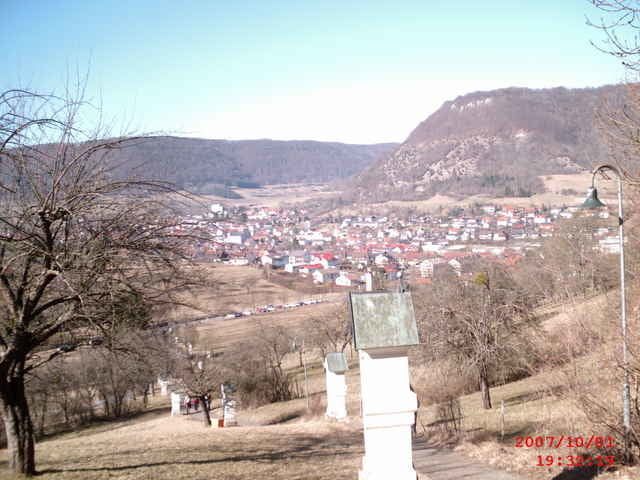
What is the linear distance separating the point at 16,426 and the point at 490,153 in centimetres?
16734

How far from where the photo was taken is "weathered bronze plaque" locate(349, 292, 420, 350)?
15.5ft

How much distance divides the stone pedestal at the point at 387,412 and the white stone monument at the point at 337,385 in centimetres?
1263

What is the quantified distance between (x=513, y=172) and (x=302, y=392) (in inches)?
4881

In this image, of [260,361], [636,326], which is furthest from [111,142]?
[260,361]

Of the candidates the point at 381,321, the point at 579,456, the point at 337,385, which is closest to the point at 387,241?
the point at 337,385

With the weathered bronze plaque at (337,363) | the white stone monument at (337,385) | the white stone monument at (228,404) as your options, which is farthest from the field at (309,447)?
the white stone monument at (228,404)

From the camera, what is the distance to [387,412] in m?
4.78

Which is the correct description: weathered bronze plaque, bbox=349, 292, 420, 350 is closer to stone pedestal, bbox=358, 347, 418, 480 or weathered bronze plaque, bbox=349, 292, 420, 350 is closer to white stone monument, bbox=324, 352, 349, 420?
stone pedestal, bbox=358, 347, 418, 480

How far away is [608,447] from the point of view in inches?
271

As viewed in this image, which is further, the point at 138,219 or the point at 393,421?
the point at 138,219

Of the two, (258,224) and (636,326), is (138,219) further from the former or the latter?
(258,224)

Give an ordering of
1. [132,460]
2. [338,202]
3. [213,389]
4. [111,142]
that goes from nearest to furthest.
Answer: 1. [111,142]
2. [132,460]
3. [213,389]
4. [338,202]
